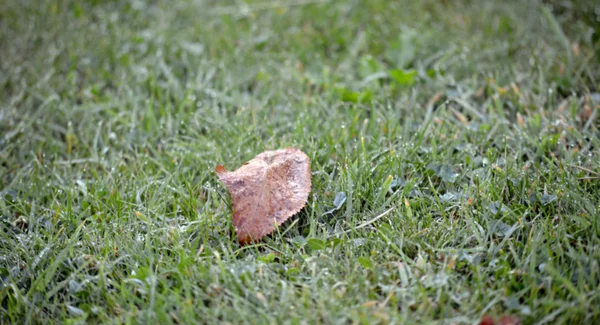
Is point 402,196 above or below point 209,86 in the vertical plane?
below

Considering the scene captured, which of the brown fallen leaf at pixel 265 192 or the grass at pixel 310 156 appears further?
the brown fallen leaf at pixel 265 192

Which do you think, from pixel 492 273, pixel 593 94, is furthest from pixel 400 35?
pixel 492 273

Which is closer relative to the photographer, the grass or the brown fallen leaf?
the grass

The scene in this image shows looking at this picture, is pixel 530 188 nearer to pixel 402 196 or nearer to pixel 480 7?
pixel 402 196

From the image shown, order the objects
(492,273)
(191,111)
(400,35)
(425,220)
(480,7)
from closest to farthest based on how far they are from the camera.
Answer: (492,273) → (425,220) → (191,111) → (400,35) → (480,7)
